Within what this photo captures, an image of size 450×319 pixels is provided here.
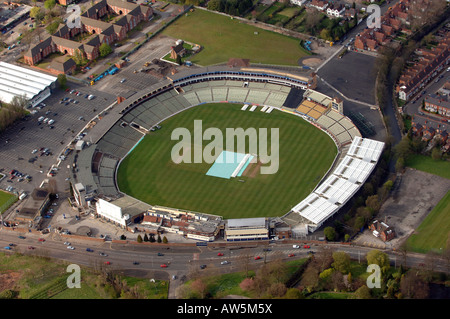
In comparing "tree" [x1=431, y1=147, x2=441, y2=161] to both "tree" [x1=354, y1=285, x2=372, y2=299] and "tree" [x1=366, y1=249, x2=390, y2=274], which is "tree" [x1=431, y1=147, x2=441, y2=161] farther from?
"tree" [x1=354, y1=285, x2=372, y2=299]

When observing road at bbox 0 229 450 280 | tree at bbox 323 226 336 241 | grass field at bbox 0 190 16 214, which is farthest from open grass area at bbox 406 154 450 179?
grass field at bbox 0 190 16 214

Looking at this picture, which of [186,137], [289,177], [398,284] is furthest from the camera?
[186,137]

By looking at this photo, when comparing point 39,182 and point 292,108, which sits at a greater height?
point 292,108

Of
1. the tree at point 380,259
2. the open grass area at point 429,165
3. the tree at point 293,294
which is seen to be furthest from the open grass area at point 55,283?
the open grass area at point 429,165

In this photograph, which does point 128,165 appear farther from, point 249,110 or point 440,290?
point 440,290

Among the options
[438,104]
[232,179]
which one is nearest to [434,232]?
[232,179]

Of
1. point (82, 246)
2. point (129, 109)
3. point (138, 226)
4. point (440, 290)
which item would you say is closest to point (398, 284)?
point (440, 290)
